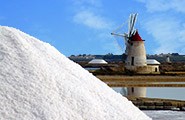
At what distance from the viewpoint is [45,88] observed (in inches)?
276

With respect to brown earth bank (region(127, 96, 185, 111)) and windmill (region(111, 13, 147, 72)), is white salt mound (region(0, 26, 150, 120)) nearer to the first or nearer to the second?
brown earth bank (region(127, 96, 185, 111))

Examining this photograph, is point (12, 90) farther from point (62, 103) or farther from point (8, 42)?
point (8, 42)

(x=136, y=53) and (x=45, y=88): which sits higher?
(x=136, y=53)

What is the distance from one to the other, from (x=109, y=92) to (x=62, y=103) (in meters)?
1.85

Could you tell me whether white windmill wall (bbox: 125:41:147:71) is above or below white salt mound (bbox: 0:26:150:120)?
above

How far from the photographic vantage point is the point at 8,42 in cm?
814

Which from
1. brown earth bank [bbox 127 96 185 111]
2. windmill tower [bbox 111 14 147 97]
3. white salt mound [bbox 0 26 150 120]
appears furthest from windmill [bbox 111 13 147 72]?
white salt mound [bbox 0 26 150 120]

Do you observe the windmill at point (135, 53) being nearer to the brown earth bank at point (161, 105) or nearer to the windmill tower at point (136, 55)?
the windmill tower at point (136, 55)

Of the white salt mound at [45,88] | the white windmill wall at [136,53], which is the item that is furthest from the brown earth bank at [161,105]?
the white windmill wall at [136,53]

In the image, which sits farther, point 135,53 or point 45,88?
point 135,53

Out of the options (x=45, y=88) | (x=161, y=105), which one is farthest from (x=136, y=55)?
(x=45, y=88)

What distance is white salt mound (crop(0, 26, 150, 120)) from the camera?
6430 mm

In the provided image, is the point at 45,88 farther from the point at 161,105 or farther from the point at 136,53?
the point at 136,53

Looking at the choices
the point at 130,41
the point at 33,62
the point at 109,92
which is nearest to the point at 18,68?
the point at 33,62
